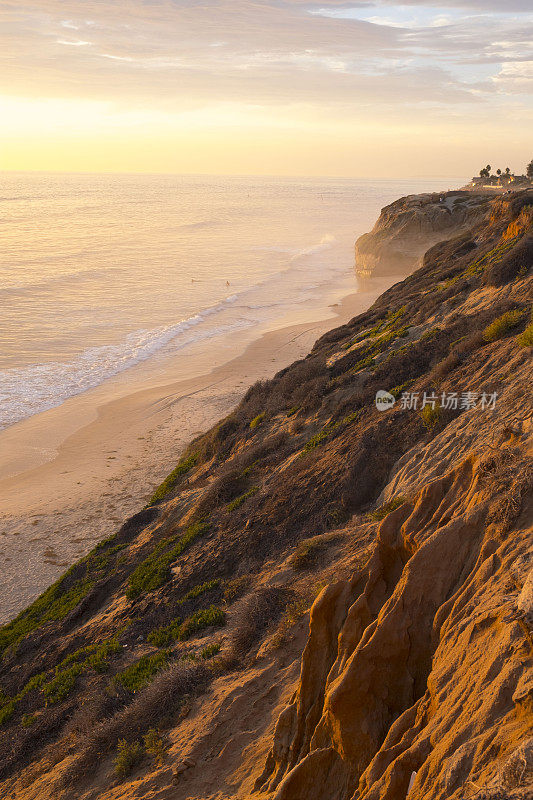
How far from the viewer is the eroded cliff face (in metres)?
55.7

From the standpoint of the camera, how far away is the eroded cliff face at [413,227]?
55719mm

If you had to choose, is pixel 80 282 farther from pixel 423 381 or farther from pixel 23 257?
pixel 423 381

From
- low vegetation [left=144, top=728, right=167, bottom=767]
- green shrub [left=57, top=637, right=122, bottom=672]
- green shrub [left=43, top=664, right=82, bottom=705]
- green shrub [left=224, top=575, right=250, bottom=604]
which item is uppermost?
green shrub [left=224, top=575, right=250, bottom=604]

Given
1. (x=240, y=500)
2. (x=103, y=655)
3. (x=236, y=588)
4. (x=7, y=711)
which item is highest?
(x=240, y=500)

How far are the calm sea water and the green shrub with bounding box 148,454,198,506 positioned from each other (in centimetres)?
1347

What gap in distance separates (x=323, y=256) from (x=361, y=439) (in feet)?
235

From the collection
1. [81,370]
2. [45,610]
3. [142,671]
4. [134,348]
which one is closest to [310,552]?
[142,671]

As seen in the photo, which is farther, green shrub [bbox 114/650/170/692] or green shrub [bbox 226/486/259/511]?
green shrub [bbox 226/486/259/511]

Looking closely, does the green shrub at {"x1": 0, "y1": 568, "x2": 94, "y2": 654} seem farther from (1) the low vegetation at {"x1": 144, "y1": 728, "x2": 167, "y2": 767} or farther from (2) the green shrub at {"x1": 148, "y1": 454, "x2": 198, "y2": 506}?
(1) the low vegetation at {"x1": 144, "y1": 728, "x2": 167, "y2": 767}

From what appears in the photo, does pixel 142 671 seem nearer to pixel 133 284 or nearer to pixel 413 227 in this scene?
pixel 413 227

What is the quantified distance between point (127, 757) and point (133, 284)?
5873cm

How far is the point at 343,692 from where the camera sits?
619 centimetres

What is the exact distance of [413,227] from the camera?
5862cm

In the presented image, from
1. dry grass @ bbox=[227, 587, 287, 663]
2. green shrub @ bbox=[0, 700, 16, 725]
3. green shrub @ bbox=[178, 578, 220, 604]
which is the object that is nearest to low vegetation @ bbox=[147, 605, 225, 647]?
green shrub @ bbox=[178, 578, 220, 604]
